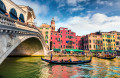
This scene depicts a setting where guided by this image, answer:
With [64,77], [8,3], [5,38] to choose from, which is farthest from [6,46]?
[8,3]

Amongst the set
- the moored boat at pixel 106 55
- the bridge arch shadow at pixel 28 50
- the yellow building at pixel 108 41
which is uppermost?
the yellow building at pixel 108 41

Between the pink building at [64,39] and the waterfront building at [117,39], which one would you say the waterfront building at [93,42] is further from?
the waterfront building at [117,39]

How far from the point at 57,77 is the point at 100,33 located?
42.2m

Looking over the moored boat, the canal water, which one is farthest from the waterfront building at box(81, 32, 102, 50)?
the canal water

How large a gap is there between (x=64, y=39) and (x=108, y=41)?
22.6 metres

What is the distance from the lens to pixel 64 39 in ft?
143

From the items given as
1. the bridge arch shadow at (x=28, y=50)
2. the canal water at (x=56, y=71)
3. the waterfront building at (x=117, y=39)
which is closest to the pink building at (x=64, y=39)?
the bridge arch shadow at (x=28, y=50)

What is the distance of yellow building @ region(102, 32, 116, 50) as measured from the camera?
4450 centimetres

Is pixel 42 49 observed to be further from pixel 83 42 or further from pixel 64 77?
pixel 83 42

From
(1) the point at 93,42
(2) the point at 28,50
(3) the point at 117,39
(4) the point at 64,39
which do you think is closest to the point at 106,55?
(1) the point at 93,42

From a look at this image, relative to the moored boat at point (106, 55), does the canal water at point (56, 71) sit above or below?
above

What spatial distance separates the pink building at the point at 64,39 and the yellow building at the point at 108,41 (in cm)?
1334

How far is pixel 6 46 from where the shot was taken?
28.1ft

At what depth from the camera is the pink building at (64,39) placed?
41.7 m
